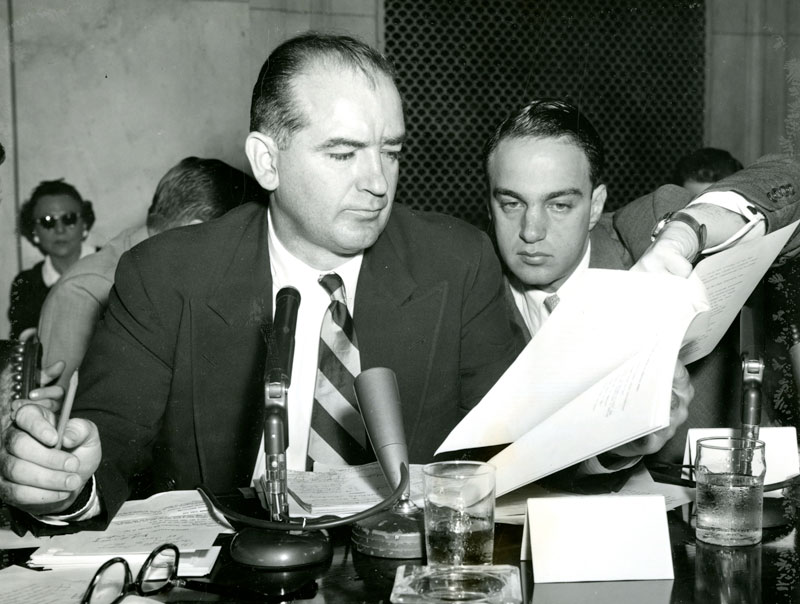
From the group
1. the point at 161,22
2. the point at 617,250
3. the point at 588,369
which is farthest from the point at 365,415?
the point at 161,22

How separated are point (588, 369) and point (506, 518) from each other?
276 millimetres

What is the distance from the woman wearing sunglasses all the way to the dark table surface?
9.16 ft

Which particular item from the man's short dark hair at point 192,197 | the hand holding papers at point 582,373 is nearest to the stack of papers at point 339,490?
the hand holding papers at point 582,373

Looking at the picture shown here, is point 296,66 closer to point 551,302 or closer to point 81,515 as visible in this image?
point 551,302

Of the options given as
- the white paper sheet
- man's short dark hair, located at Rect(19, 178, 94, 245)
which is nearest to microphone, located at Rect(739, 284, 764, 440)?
the white paper sheet

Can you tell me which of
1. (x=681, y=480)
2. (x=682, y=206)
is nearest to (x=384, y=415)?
(x=681, y=480)

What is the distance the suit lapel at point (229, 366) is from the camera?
5.32ft

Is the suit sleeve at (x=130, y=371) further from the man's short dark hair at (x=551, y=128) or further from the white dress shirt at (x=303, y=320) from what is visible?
the man's short dark hair at (x=551, y=128)

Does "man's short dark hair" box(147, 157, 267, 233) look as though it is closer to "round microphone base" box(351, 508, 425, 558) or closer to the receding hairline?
the receding hairline

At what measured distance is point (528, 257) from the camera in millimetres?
2031

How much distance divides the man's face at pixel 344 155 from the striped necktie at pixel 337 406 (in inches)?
7.1

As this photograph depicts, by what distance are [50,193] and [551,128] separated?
2438 millimetres

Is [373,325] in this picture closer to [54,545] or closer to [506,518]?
[506,518]

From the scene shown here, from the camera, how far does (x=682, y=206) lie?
1839 millimetres
